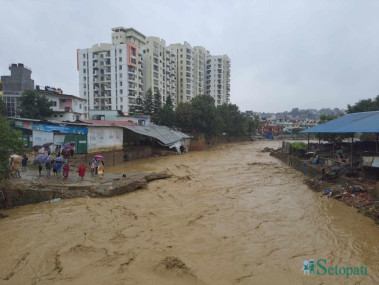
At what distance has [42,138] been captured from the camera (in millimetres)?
21703

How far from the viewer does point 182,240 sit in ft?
28.8

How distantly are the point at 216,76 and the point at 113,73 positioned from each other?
4721cm

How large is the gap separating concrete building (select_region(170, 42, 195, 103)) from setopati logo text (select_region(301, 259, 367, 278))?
79.3m

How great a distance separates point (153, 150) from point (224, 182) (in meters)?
15.8

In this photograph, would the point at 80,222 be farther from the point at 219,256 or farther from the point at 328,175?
the point at 328,175

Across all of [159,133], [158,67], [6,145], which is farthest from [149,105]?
[6,145]

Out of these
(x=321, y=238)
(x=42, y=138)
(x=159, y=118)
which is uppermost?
(x=159, y=118)

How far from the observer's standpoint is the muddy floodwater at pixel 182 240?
267 inches

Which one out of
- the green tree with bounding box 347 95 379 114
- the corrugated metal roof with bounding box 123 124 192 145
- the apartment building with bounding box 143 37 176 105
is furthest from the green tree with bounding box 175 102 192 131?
the green tree with bounding box 347 95 379 114

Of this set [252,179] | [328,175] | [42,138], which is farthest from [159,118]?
[328,175]

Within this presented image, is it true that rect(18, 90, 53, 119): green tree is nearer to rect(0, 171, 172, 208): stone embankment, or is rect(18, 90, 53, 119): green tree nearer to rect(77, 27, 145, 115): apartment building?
rect(0, 171, 172, 208): stone embankment

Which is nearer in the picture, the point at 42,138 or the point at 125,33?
the point at 42,138

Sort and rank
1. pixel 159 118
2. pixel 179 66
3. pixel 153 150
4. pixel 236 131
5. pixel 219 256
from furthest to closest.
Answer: pixel 179 66 → pixel 236 131 → pixel 159 118 → pixel 153 150 → pixel 219 256

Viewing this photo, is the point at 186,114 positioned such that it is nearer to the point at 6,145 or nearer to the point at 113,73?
the point at 113,73
